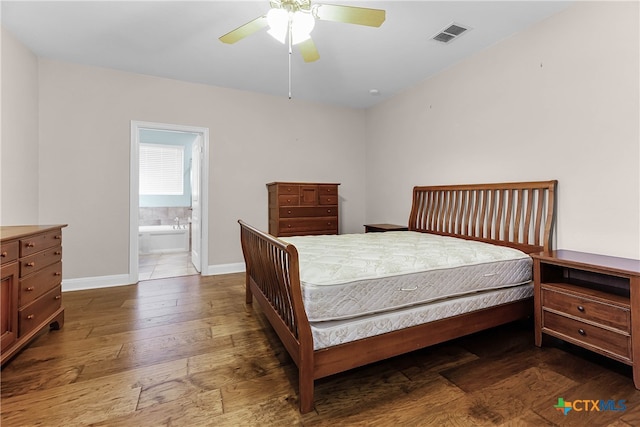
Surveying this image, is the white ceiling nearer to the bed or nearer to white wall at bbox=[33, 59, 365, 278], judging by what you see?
white wall at bbox=[33, 59, 365, 278]

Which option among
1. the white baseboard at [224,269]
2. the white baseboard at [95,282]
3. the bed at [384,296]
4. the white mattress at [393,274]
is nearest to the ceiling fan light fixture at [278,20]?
the bed at [384,296]

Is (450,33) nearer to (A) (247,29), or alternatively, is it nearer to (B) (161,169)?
(A) (247,29)

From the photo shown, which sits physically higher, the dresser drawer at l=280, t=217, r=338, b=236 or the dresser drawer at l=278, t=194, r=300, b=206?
the dresser drawer at l=278, t=194, r=300, b=206

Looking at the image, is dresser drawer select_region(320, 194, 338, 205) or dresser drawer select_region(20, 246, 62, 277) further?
dresser drawer select_region(320, 194, 338, 205)

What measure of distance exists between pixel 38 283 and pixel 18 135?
1885 mm

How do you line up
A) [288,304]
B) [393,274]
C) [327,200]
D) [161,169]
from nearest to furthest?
[288,304] < [393,274] < [327,200] < [161,169]

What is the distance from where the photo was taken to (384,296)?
5.79 ft

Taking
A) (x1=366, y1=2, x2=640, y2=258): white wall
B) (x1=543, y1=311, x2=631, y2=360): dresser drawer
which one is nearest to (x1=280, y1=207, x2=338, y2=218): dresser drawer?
(x1=366, y1=2, x2=640, y2=258): white wall

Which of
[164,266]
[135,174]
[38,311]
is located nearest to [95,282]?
[164,266]

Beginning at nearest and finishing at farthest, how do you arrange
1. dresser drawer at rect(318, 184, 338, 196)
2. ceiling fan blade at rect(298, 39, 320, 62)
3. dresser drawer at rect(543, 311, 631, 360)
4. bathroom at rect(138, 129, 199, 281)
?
dresser drawer at rect(543, 311, 631, 360) < ceiling fan blade at rect(298, 39, 320, 62) < dresser drawer at rect(318, 184, 338, 196) < bathroom at rect(138, 129, 199, 281)

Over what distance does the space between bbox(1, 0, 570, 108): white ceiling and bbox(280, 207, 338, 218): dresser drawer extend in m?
1.80

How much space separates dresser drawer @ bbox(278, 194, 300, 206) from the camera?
4195mm

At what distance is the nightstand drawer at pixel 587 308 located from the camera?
5.73ft

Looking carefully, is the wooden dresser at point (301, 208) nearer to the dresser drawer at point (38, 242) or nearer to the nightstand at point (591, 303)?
the dresser drawer at point (38, 242)
